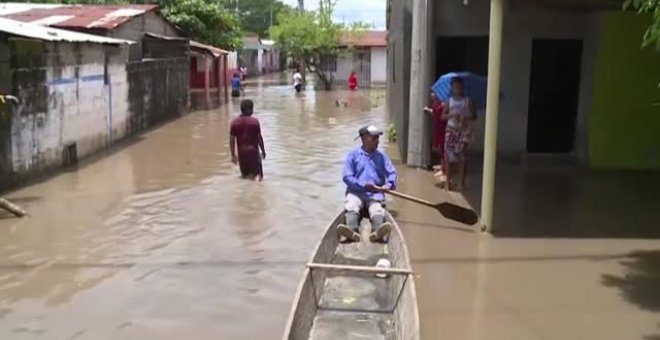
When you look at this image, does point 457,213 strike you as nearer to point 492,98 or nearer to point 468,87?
point 492,98

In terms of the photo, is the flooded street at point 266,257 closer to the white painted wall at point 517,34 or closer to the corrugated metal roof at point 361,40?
the white painted wall at point 517,34

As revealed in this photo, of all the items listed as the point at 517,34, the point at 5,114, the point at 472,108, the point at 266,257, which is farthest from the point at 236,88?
the point at 266,257

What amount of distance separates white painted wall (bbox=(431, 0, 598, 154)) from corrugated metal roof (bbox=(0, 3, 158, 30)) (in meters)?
10.3

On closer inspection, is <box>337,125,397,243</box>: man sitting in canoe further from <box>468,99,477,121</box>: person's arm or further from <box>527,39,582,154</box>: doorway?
<box>527,39,582,154</box>: doorway

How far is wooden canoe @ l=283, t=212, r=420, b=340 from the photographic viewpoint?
16.2 ft

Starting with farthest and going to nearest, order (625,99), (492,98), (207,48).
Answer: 1. (207,48)
2. (625,99)
3. (492,98)

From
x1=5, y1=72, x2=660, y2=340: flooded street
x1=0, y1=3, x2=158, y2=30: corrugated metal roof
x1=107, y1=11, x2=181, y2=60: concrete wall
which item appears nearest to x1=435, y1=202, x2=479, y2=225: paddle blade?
x1=5, y1=72, x2=660, y2=340: flooded street

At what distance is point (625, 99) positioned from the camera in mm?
12320

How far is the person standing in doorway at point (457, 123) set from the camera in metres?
10.6

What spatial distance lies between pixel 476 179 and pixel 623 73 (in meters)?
3.11

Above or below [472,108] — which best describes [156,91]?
below

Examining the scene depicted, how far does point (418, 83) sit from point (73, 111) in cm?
653

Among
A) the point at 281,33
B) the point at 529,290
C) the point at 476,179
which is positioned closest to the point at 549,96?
the point at 476,179

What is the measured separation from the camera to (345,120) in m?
22.3
